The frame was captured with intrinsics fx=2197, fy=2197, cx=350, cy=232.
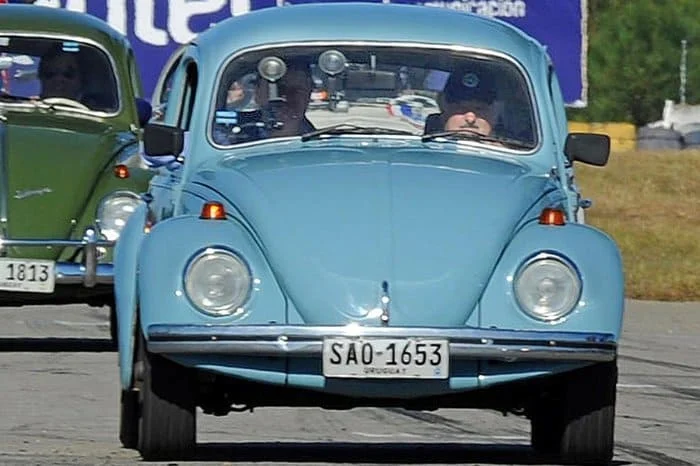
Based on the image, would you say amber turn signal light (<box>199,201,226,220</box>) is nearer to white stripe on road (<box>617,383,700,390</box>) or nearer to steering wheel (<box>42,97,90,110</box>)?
white stripe on road (<box>617,383,700,390</box>)

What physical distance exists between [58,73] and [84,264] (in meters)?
1.74

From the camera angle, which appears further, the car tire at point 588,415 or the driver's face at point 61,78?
the driver's face at point 61,78

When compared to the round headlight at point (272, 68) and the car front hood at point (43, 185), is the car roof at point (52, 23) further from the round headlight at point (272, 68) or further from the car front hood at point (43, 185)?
the round headlight at point (272, 68)

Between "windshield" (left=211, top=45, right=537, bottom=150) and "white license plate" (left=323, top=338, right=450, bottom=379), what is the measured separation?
4.84ft

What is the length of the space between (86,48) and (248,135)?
5571 millimetres

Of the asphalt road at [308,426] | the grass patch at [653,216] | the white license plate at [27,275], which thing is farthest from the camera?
the grass patch at [653,216]

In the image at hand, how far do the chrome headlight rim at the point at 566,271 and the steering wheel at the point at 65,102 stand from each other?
6.63 m

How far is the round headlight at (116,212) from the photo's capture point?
40.9 ft

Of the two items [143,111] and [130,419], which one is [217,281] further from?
[143,111]

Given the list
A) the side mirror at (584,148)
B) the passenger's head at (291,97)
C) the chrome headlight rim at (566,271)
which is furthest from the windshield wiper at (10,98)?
the chrome headlight rim at (566,271)

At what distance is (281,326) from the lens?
7156 mm

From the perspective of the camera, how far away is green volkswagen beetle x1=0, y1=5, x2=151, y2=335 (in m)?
12.4

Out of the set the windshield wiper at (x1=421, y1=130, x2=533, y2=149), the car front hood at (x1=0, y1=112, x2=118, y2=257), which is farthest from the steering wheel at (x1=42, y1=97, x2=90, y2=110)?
the windshield wiper at (x1=421, y1=130, x2=533, y2=149)

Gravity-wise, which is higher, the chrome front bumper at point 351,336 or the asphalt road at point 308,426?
the chrome front bumper at point 351,336
